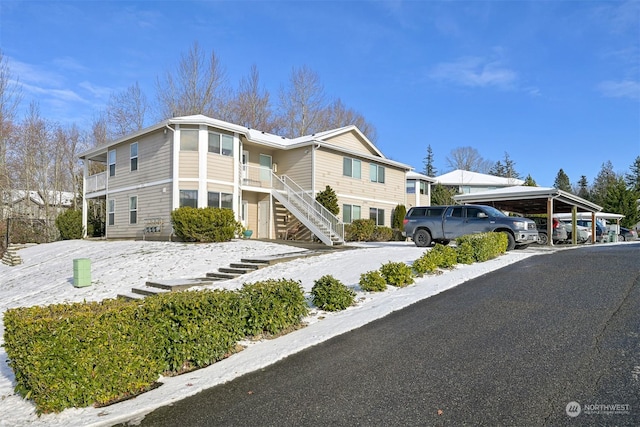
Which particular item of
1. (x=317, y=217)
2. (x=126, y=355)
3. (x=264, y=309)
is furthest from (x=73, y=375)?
(x=317, y=217)

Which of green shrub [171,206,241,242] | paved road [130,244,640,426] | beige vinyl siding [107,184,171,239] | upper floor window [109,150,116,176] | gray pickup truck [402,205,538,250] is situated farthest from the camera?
upper floor window [109,150,116,176]

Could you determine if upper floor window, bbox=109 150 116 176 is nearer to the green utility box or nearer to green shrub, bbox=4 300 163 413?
the green utility box

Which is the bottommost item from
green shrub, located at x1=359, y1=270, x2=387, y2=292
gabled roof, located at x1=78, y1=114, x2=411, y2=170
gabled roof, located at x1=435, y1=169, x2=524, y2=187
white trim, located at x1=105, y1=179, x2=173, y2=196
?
green shrub, located at x1=359, y1=270, x2=387, y2=292

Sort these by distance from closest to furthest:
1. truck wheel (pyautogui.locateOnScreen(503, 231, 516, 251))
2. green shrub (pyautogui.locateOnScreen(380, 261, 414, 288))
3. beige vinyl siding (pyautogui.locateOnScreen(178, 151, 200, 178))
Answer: green shrub (pyautogui.locateOnScreen(380, 261, 414, 288)) → truck wheel (pyautogui.locateOnScreen(503, 231, 516, 251)) → beige vinyl siding (pyautogui.locateOnScreen(178, 151, 200, 178))

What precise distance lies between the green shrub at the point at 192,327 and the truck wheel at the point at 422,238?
12146 millimetres

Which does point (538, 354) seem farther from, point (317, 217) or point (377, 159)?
point (377, 159)

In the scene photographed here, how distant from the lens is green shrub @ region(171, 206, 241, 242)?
17422 mm

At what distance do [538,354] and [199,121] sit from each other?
680 inches

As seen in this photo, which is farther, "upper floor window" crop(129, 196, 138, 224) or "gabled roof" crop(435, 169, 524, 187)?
"gabled roof" crop(435, 169, 524, 187)

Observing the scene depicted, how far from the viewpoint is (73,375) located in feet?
13.9

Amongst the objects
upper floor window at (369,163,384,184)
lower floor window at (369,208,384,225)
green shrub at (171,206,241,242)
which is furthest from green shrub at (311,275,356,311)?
upper floor window at (369,163,384,184)

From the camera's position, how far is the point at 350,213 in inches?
959

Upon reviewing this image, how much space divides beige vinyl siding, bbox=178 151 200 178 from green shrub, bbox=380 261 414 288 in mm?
12354

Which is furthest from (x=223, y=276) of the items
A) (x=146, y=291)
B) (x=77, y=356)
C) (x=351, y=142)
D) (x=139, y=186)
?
(x=351, y=142)
